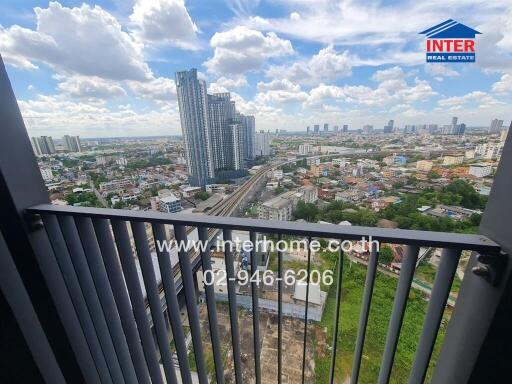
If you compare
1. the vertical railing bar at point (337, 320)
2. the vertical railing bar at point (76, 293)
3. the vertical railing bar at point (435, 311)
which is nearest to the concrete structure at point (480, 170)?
the vertical railing bar at point (435, 311)

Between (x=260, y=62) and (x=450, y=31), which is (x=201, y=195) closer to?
(x=260, y=62)

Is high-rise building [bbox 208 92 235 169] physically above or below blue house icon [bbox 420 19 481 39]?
below

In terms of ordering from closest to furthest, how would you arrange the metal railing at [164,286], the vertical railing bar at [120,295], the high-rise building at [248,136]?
1. the metal railing at [164,286]
2. the vertical railing bar at [120,295]
3. the high-rise building at [248,136]

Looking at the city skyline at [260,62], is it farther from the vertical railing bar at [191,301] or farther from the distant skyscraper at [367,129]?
the vertical railing bar at [191,301]

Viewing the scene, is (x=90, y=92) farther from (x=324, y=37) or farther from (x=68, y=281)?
(x=324, y=37)

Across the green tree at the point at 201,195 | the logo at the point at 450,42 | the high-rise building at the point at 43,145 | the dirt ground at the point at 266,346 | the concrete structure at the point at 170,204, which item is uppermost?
the logo at the point at 450,42

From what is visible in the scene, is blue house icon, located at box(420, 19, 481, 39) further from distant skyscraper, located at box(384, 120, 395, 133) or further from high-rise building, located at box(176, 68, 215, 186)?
high-rise building, located at box(176, 68, 215, 186)

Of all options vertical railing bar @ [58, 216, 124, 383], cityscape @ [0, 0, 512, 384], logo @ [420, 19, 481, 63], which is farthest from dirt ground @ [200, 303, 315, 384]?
logo @ [420, 19, 481, 63]

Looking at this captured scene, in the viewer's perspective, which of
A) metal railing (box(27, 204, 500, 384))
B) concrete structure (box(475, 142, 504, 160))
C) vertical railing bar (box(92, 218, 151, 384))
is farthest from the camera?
vertical railing bar (box(92, 218, 151, 384))

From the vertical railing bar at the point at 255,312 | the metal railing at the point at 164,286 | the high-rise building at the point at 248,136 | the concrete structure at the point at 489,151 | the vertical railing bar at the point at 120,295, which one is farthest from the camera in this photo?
the high-rise building at the point at 248,136
